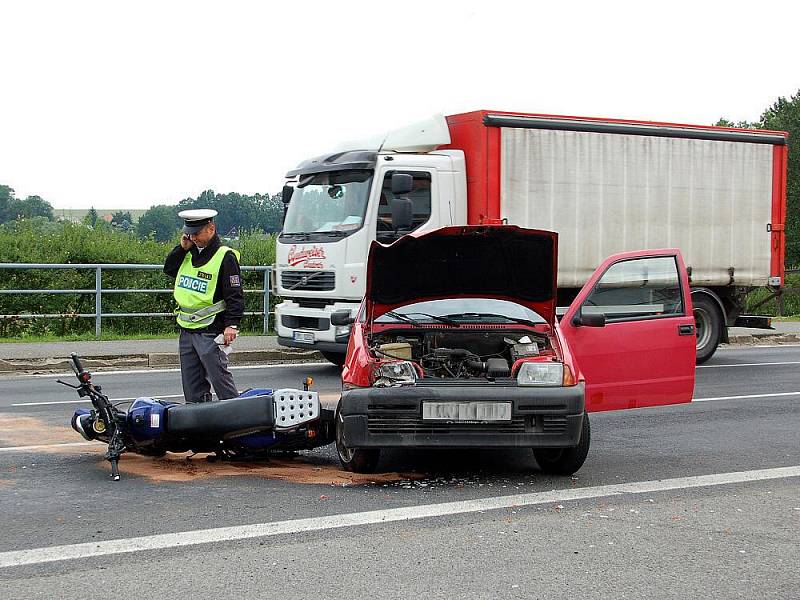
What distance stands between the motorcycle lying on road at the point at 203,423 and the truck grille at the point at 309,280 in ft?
20.8

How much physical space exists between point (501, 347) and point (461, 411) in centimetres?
109

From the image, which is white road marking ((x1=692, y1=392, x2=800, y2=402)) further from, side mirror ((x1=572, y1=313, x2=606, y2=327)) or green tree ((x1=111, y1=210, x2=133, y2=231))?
green tree ((x1=111, y1=210, x2=133, y2=231))

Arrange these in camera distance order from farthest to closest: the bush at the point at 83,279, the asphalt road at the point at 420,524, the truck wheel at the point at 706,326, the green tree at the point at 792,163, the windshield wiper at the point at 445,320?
→ the green tree at the point at 792,163, the bush at the point at 83,279, the truck wheel at the point at 706,326, the windshield wiper at the point at 445,320, the asphalt road at the point at 420,524

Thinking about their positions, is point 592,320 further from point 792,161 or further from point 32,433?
point 792,161

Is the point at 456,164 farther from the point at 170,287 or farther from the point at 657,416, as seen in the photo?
the point at 170,287

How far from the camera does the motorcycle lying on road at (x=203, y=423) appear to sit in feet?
23.5

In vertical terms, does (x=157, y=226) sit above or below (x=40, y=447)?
above

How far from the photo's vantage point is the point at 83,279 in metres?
18.7

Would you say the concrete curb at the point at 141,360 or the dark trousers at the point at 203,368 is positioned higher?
the dark trousers at the point at 203,368

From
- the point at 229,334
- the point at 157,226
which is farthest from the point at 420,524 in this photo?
the point at 157,226

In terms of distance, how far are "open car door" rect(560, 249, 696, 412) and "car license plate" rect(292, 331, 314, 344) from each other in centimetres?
593

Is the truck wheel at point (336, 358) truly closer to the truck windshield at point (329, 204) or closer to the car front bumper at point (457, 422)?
the truck windshield at point (329, 204)

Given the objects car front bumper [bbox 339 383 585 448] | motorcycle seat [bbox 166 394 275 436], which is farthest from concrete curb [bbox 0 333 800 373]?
car front bumper [bbox 339 383 585 448]

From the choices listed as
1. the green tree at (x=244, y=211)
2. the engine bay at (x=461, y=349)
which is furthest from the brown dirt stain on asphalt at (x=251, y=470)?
the green tree at (x=244, y=211)
